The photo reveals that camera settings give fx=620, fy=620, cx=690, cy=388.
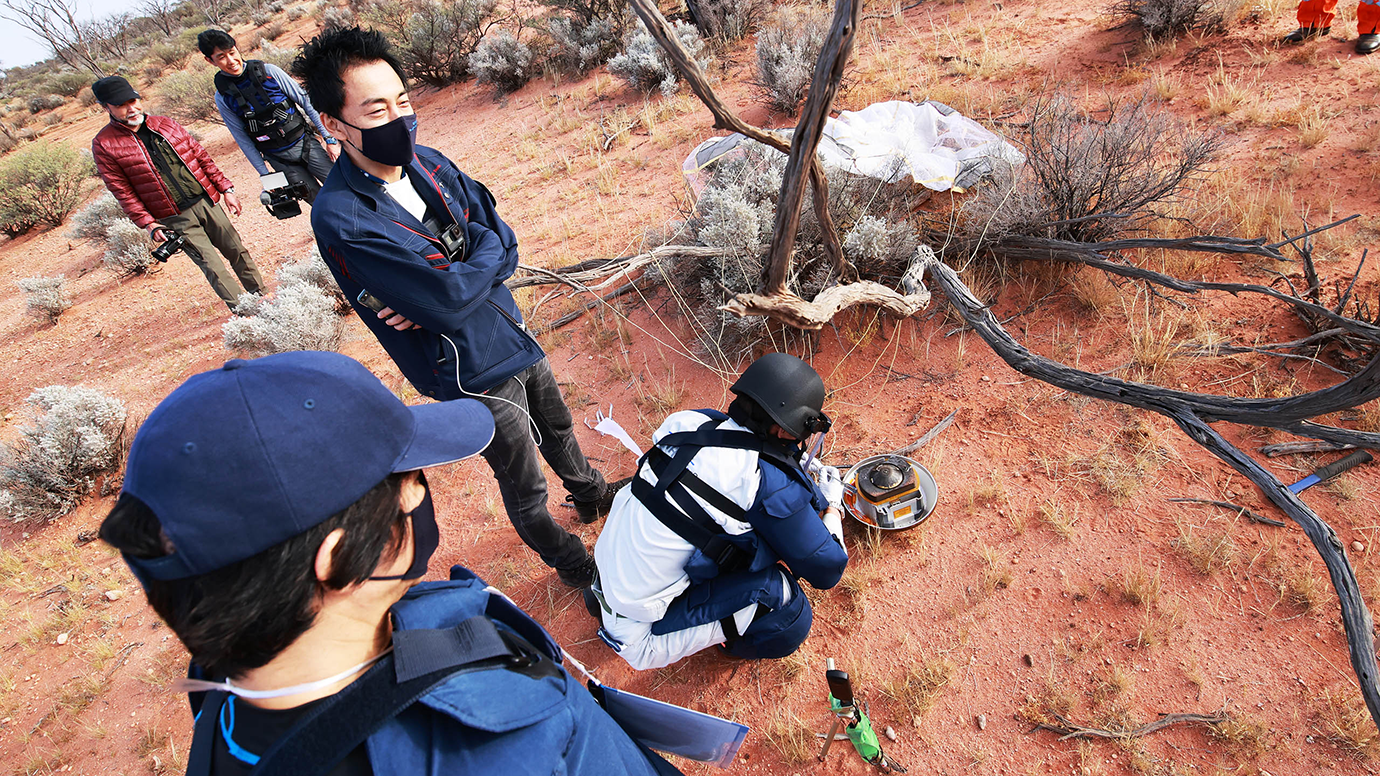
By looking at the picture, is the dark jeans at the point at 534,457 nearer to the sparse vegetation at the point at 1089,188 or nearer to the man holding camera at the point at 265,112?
the sparse vegetation at the point at 1089,188

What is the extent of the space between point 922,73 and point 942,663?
5985 millimetres

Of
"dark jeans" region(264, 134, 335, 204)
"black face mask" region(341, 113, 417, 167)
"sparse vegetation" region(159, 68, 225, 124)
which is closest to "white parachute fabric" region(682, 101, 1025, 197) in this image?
"black face mask" region(341, 113, 417, 167)

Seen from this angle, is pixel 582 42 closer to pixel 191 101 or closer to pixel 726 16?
pixel 726 16

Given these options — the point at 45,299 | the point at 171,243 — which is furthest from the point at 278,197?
the point at 45,299

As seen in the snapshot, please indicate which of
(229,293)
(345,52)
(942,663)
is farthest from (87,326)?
(942,663)

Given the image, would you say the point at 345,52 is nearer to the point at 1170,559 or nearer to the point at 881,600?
the point at 881,600

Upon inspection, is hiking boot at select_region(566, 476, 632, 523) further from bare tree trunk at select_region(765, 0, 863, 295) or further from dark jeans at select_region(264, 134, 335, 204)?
dark jeans at select_region(264, 134, 335, 204)

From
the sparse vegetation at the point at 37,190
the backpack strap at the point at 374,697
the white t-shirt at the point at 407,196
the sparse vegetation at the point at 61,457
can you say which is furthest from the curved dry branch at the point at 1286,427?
the sparse vegetation at the point at 37,190

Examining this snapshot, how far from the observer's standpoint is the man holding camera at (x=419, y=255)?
2121 millimetres

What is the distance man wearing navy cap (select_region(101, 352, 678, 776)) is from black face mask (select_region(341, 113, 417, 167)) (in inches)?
56.4

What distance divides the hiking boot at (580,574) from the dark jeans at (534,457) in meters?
0.03

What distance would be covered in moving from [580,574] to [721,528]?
122 cm

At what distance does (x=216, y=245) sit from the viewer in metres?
5.67

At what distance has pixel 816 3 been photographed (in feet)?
25.9
